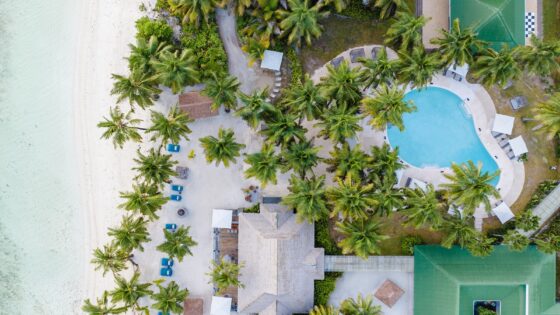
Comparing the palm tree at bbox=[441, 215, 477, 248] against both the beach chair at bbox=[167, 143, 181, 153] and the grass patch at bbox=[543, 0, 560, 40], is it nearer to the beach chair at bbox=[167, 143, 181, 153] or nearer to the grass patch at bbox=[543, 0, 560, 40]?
the grass patch at bbox=[543, 0, 560, 40]

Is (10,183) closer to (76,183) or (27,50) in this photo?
(76,183)

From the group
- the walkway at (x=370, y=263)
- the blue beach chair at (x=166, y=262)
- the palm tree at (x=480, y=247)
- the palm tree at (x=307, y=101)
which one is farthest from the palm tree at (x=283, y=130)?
the palm tree at (x=480, y=247)

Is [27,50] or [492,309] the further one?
[27,50]

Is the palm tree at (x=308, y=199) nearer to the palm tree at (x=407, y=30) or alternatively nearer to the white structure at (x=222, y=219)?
the white structure at (x=222, y=219)

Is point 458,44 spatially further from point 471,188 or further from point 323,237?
point 323,237

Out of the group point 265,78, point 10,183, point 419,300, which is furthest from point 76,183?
point 419,300

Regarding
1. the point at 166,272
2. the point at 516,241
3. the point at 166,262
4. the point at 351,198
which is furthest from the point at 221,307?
the point at 516,241

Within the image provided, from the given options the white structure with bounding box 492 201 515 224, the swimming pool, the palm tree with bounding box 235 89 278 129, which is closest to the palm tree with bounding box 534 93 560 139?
the swimming pool
